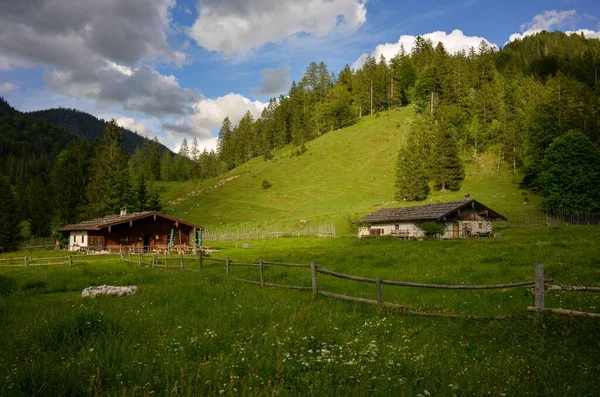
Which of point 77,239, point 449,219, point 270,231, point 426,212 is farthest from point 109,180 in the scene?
point 449,219

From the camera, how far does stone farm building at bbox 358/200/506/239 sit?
50.6 metres

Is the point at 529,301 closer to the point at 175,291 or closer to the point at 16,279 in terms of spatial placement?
the point at 175,291

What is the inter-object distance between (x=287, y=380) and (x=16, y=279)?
23.0 metres

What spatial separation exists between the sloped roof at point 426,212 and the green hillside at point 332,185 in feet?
32.8

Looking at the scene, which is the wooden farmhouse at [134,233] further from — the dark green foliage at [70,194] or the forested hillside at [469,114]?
the forested hillside at [469,114]

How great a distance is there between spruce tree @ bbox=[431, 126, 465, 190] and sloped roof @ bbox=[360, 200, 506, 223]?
89.2 feet

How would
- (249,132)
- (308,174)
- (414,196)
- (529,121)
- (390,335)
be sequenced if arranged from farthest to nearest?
(249,132), (308,174), (529,121), (414,196), (390,335)

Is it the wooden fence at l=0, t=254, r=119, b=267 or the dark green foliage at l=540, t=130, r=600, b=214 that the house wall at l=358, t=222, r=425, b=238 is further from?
the wooden fence at l=0, t=254, r=119, b=267

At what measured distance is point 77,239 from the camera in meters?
55.8

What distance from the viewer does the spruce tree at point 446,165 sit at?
80188 millimetres

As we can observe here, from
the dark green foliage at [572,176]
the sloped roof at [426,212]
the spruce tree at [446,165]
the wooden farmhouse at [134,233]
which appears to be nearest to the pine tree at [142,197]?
the wooden farmhouse at [134,233]

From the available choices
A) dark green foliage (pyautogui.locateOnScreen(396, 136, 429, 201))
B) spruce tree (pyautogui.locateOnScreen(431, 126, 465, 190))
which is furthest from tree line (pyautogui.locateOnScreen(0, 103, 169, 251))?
spruce tree (pyautogui.locateOnScreen(431, 126, 465, 190))

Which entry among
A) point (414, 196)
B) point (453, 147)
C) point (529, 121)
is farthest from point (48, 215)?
point (529, 121)

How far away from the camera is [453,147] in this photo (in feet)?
271
